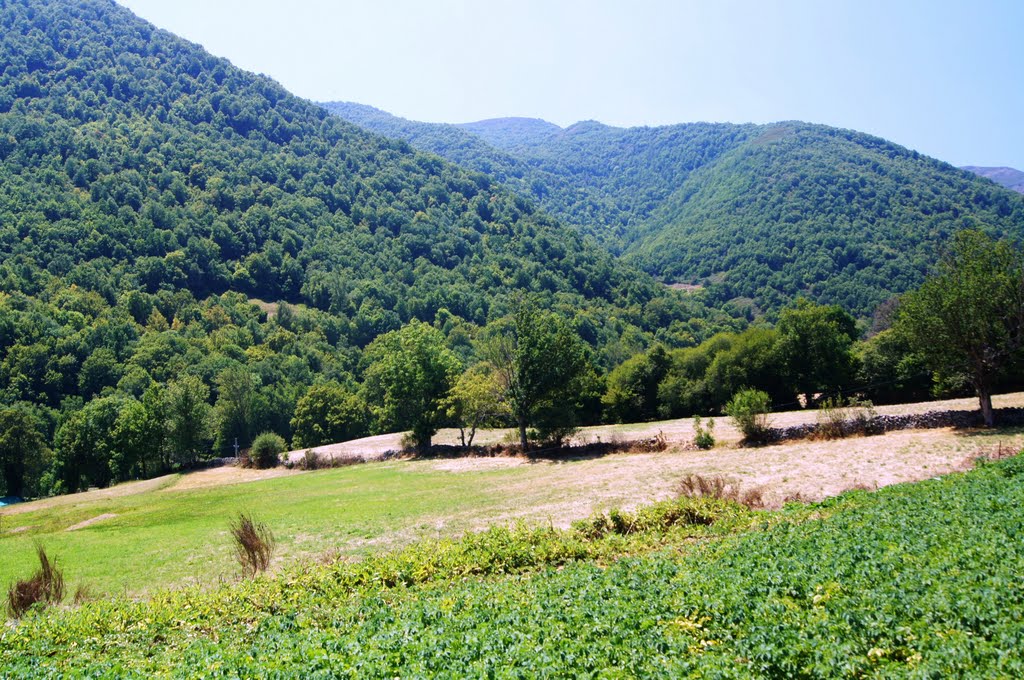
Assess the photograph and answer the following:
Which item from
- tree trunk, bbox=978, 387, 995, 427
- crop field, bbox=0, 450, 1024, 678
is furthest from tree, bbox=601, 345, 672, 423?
crop field, bbox=0, 450, 1024, 678

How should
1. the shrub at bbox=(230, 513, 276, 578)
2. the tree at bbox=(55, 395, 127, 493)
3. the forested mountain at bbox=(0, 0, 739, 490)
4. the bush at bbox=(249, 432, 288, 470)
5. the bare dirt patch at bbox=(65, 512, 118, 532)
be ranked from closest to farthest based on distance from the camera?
the shrub at bbox=(230, 513, 276, 578) → the bare dirt patch at bbox=(65, 512, 118, 532) → the bush at bbox=(249, 432, 288, 470) → the tree at bbox=(55, 395, 127, 493) → the forested mountain at bbox=(0, 0, 739, 490)

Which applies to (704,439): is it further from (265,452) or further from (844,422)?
(265,452)

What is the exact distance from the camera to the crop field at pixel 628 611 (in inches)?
322

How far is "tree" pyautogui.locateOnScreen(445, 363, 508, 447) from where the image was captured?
50.2m

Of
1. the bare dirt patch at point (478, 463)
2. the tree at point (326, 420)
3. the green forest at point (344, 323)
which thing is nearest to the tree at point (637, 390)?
the green forest at point (344, 323)

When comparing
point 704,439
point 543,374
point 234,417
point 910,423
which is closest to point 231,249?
point 234,417

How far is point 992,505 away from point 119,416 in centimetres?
8177

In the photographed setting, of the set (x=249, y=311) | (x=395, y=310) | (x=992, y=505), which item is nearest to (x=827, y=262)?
(x=395, y=310)

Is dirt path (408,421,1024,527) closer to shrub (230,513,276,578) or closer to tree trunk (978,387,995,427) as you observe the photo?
tree trunk (978,387,995,427)

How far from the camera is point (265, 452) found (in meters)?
58.8

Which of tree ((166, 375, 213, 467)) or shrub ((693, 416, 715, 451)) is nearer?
shrub ((693, 416, 715, 451))

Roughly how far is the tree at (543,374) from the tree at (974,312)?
870 inches

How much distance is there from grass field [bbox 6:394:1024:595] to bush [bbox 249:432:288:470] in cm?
1465

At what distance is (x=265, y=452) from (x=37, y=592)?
45.0 meters
